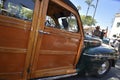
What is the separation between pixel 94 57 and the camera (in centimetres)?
521

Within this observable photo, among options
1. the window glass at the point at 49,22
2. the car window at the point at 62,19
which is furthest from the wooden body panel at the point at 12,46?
the car window at the point at 62,19

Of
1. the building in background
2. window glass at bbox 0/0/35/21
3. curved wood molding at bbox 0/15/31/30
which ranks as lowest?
the building in background

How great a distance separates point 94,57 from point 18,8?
2665mm

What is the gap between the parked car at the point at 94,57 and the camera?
5.15 metres

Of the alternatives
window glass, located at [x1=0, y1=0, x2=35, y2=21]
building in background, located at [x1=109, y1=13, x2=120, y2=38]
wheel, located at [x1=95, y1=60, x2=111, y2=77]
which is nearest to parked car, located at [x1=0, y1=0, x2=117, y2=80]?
window glass, located at [x1=0, y1=0, x2=35, y2=21]

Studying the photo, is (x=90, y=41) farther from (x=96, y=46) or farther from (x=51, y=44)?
(x=51, y=44)

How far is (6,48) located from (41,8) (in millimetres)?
929

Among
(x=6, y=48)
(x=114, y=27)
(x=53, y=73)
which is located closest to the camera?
(x=6, y=48)

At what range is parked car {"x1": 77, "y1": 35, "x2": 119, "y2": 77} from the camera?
515 cm

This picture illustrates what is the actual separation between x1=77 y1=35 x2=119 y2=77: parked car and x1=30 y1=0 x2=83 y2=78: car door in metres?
0.34

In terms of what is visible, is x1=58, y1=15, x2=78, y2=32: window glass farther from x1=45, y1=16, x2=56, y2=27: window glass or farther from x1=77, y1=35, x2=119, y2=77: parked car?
x1=77, y1=35, x2=119, y2=77: parked car

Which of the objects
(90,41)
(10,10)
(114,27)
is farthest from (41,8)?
(114,27)

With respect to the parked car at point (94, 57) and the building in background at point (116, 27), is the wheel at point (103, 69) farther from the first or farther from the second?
the building in background at point (116, 27)

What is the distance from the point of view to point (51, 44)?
3.86 meters
